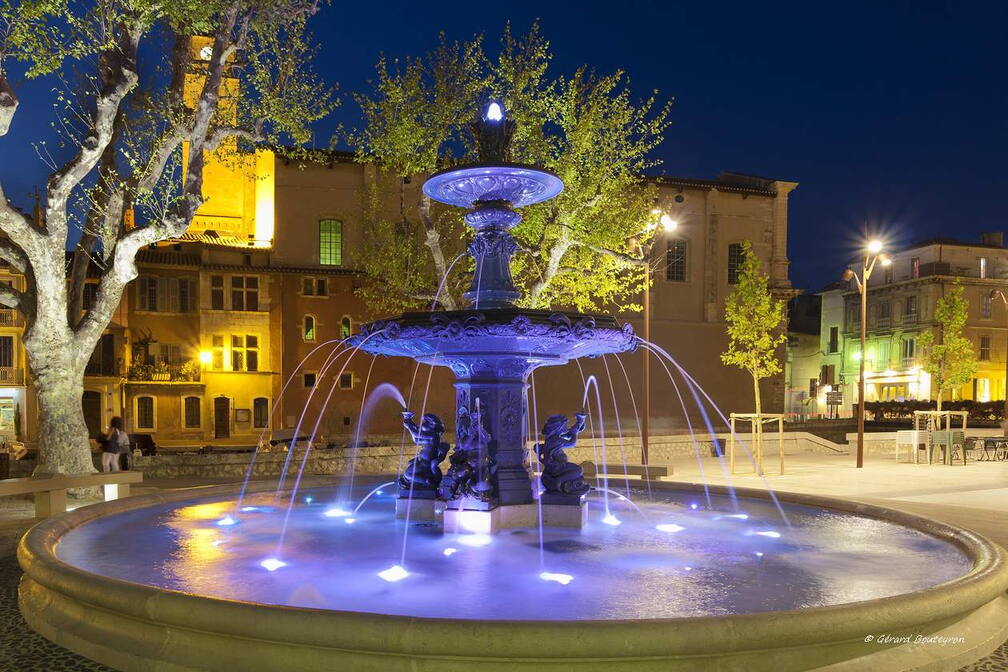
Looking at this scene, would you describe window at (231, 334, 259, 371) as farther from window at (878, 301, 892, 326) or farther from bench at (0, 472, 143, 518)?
window at (878, 301, 892, 326)

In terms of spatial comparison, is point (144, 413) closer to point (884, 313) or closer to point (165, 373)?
point (165, 373)

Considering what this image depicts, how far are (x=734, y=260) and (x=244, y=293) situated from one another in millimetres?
25104

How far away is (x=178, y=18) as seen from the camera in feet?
46.4

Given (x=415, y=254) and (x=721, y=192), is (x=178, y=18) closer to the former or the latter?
(x=415, y=254)

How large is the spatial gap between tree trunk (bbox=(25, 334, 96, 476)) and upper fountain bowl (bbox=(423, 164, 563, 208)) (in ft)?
26.3

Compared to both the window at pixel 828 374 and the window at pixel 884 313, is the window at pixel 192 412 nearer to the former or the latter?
the window at pixel 884 313

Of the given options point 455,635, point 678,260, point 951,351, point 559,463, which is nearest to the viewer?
point 455,635

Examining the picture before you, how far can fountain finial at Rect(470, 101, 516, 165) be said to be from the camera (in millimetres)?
9375

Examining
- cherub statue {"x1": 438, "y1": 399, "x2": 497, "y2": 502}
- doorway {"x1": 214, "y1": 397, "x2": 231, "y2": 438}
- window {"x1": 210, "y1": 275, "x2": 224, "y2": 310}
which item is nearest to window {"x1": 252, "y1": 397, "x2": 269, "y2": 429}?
doorway {"x1": 214, "y1": 397, "x2": 231, "y2": 438}

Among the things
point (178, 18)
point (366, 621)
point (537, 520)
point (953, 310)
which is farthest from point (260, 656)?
point (953, 310)

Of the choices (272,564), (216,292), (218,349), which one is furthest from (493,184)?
(218,349)

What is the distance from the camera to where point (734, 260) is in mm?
43062

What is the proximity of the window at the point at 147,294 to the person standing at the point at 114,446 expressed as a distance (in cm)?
2233

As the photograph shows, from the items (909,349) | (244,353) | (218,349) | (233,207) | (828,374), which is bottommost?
(828,374)
